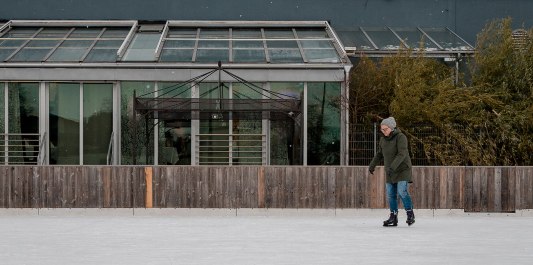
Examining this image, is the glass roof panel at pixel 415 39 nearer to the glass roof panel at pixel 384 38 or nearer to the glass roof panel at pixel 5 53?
the glass roof panel at pixel 384 38

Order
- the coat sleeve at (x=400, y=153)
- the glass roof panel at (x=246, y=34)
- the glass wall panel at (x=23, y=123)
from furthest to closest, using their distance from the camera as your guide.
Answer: the glass roof panel at (x=246, y=34) < the glass wall panel at (x=23, y=123) < the coat sleeve at (x=400, y=153)

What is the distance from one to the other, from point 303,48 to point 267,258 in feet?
58.3

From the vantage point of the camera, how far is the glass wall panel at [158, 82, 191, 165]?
84.5ft

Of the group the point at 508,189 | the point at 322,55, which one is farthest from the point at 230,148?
the point at 508,189

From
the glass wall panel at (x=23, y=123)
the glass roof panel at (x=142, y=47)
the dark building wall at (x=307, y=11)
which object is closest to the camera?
the glass wall panel at (x=23, y=123)

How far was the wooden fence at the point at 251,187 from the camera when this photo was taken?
1889 cm

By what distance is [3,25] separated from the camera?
31.0m

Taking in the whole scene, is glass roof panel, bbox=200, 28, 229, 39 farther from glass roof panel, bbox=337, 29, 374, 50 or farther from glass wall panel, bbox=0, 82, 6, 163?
glass wall panel, bbox=0, 82, 6, 163

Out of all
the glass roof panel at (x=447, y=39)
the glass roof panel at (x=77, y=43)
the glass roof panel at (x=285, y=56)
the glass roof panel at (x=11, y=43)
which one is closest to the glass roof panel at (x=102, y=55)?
the glass roof panel at (x=77, y=43)

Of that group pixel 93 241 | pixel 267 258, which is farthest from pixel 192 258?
pixel 93 241

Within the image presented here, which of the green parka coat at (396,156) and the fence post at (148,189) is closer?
the green parka coat at (396,156)

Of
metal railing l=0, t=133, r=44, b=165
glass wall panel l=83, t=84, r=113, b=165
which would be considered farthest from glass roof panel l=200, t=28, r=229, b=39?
metal railing l=0, t=133, r=44, b=165

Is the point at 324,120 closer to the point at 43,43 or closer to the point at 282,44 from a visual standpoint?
the point at 282,44

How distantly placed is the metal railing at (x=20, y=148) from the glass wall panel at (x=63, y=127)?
43 cm
